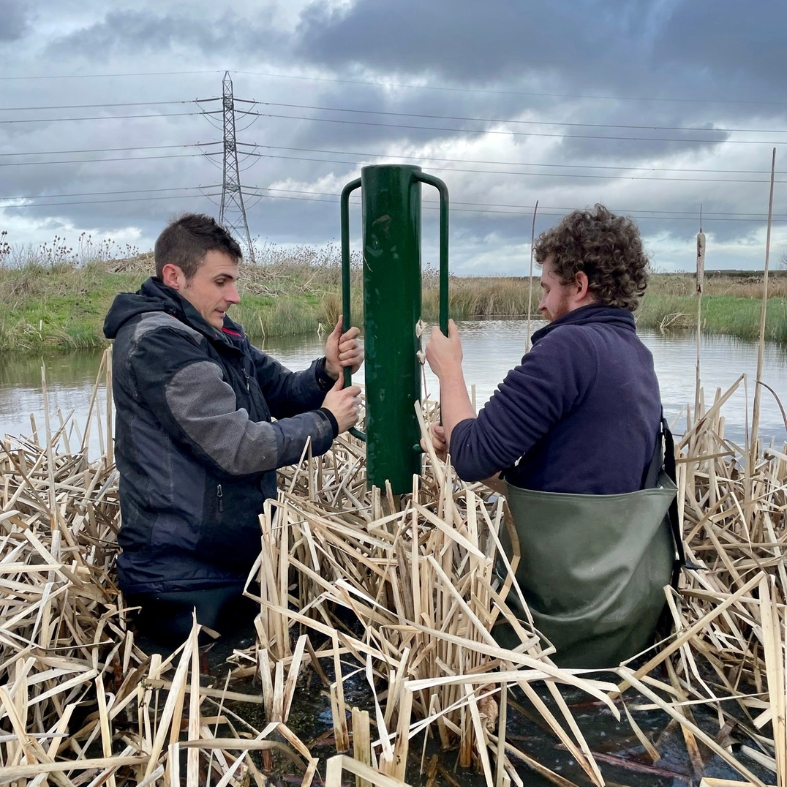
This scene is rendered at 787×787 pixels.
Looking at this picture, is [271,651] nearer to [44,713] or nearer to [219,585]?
[219,585]

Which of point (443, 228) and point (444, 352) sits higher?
point (443, 228)

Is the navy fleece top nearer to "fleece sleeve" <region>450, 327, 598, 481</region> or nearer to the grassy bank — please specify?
"fleece sleeve" <region>450, 327, 598, 481</region>

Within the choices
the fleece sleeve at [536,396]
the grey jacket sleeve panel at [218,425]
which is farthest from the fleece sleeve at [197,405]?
the fleece sleeve at [536,396]

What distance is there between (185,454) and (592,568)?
153 cm

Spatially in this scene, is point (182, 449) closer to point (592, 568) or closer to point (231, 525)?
point (231, 525)

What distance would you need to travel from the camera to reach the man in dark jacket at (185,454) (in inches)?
108

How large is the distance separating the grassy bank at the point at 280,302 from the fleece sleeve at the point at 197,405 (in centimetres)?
1194

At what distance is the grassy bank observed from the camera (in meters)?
15.7

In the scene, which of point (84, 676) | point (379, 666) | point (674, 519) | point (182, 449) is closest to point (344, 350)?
point (182, 449)

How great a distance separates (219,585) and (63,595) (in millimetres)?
561

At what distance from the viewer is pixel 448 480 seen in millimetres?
2287

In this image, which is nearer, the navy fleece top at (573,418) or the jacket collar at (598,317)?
the navy fleece top at (573,418)

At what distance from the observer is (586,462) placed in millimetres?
2361

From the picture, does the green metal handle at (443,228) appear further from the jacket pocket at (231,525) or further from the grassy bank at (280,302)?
the grassy bank at (280,302)
